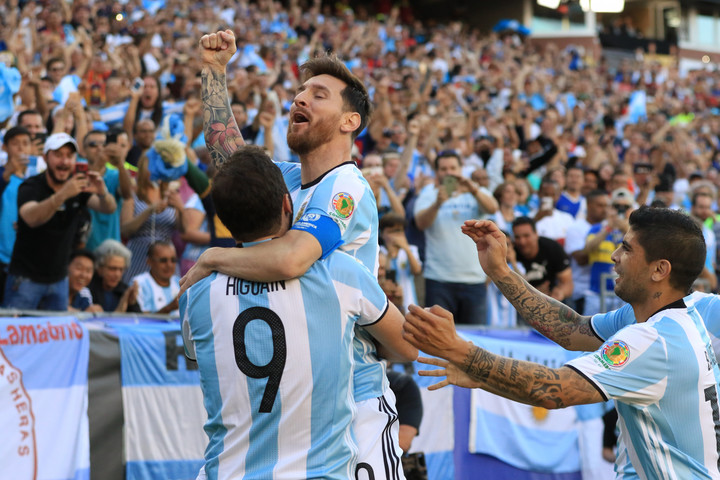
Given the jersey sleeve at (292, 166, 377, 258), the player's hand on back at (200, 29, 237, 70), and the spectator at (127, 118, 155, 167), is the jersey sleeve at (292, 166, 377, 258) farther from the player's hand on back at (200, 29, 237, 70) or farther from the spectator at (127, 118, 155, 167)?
the spectator at (127, 118, 155, 167)

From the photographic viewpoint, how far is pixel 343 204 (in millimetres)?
3393

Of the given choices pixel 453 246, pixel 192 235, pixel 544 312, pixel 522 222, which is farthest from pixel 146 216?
pixel 544 312

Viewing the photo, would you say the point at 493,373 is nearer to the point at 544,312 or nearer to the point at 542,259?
the point at 544,312

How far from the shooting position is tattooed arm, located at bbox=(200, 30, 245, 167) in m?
4.07

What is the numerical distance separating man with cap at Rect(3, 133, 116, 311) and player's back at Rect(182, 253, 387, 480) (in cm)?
443

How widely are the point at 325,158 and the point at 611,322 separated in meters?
1.50

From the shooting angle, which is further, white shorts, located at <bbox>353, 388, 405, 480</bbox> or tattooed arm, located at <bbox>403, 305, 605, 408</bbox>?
white shorts, located at <bbox>353, 388, 405, 480</bbox>

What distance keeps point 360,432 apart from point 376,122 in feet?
33.1

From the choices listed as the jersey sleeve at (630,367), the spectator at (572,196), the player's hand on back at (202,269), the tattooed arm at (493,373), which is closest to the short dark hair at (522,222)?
the spectator at (572,196)

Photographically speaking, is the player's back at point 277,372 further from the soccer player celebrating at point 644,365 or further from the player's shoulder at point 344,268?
the soccer player celebrating at point 644,365

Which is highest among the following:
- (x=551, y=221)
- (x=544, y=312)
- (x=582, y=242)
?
(x=544, y=312)

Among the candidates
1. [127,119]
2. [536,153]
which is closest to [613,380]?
[127,119]

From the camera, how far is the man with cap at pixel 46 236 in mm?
7156

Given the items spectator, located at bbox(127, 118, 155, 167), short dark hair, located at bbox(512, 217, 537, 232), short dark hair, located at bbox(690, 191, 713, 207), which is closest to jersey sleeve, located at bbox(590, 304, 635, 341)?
short dark hair, located at bbox(512, 217, 537, 232)
